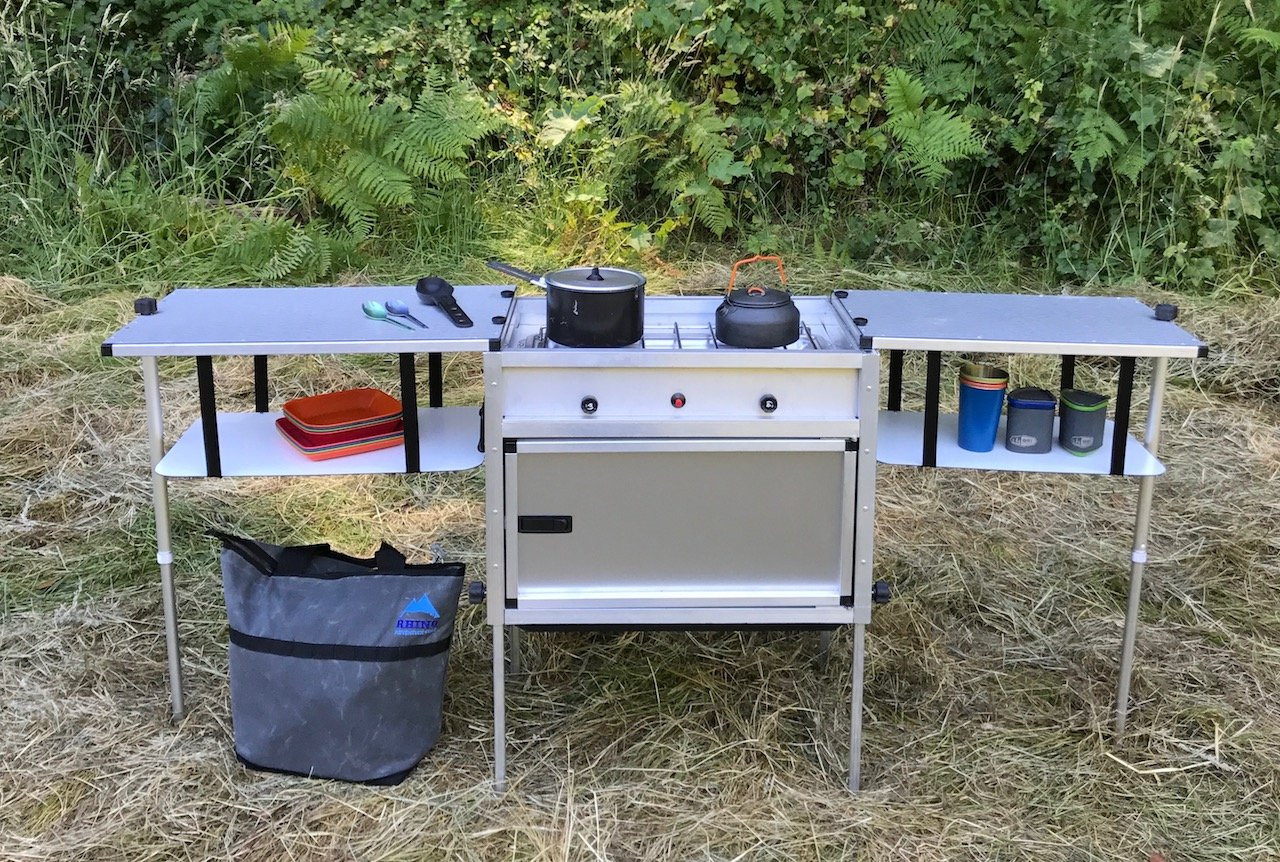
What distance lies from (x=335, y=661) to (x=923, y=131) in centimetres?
390

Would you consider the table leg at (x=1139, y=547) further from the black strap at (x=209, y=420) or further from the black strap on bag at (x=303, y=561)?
the black strap at (x=209, y=420)

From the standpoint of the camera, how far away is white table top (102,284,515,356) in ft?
7.75

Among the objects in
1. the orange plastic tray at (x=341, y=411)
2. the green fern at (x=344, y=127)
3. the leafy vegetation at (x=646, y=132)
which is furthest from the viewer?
the leafy vegetation at (x=646, y=132)

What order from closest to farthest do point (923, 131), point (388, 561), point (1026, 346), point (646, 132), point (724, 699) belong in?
point (1026, 346) → point (388, 561) → point (724, 699) → point (923, 131) → point (646, 132)

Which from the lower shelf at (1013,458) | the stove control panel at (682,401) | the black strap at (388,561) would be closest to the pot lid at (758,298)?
the stove control panel at (682,401)

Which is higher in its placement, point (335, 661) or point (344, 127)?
point (344, 127)

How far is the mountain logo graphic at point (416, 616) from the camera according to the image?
2.55 meters

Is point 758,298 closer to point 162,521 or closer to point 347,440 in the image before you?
point 347,440

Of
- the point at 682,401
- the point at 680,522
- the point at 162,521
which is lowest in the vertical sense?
the point at 162,521

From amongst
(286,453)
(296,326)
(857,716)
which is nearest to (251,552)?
(286,453)

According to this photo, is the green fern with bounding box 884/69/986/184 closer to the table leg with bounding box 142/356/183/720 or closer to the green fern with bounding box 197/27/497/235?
the green fern with bounding box 197/27/497/235

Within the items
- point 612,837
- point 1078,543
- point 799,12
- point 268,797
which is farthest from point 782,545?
point 799,12

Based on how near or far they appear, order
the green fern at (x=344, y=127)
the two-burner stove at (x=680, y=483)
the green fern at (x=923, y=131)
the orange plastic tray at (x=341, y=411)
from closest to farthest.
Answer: the two-burner stove at (x=680, y=483) → the orange plastic tray at (x=341, y=411) → the green fern at (x=344, y=127) → the green fern at (x=923, y=131)

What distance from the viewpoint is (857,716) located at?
256 centimetres
